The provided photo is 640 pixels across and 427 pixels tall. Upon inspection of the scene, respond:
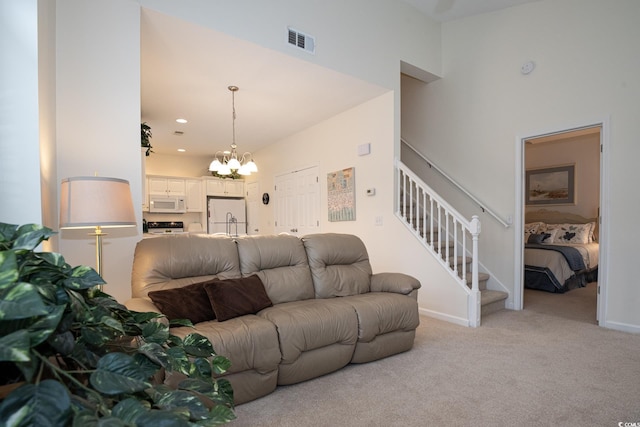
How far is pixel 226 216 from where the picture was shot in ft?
25.4

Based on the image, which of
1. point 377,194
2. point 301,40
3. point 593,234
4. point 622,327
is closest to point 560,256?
point 622,327

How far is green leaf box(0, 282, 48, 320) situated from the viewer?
0.45 meters

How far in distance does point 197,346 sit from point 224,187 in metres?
7.26

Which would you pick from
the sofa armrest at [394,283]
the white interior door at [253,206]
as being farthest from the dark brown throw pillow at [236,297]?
the white interior door at [253,206]

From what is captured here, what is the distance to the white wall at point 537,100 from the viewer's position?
3416 millimetres

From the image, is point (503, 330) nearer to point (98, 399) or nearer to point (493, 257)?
point (493, 257)

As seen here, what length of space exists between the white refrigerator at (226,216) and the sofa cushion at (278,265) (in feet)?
16.2

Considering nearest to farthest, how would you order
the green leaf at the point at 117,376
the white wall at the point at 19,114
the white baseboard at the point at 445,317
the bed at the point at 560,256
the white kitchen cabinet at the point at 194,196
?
the green leaf at the point at 117,376 → the white wall at the point at 19,114 → the white baseboard at the point at 445,317 → the bed at the point at 560,256 → the white kitchen cabinet at the point at 194,196

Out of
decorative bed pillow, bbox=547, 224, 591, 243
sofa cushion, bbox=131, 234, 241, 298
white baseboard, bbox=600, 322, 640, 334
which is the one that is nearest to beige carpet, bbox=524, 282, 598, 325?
white baseboard, bbox=600, 322, 640, 334

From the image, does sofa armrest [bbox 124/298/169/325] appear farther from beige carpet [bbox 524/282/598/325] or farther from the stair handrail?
beige carpet [bbox 524/282/598/325]

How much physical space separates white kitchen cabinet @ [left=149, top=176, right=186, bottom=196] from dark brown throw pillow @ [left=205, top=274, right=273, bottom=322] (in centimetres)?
541

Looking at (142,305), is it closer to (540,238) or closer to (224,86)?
(224,86)

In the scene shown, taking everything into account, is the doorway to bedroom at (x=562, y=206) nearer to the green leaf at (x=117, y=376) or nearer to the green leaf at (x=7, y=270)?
the green leaf at (x=117, y=376)

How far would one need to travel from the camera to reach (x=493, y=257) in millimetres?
4453
